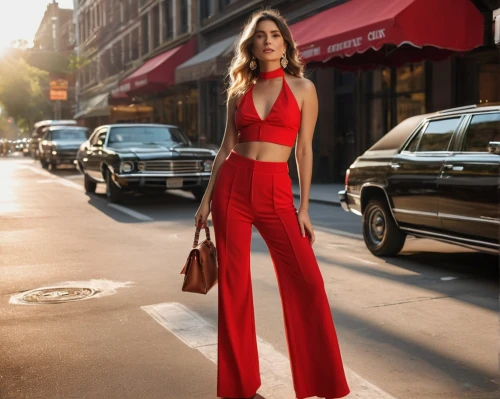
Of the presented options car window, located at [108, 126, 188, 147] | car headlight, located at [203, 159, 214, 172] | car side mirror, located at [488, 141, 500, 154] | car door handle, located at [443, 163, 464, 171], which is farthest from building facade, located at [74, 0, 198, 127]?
car side mirror, located at [488, 141, 500, 154]

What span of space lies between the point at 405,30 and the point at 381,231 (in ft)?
19.1

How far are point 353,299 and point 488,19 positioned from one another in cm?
935

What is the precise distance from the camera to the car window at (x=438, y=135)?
305 inches

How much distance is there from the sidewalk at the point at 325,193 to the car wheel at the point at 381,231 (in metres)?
6.27

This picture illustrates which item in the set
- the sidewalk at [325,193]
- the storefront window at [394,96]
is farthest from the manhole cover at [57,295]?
the storefront window at [394,96]

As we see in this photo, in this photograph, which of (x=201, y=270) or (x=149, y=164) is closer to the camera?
(x=201, y=270)

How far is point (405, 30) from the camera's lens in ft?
43.7

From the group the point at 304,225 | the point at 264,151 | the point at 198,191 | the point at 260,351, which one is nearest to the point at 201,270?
the point at 304,225

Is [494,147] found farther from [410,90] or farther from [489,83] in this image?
[410,90]

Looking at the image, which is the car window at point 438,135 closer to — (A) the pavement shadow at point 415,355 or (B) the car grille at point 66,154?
(A) the pavement shadow at point 415,355

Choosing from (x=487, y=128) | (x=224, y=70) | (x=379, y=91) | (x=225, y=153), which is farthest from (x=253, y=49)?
(x=224, y=70)

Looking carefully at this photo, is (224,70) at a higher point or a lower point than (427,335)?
higher

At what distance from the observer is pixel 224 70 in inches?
902

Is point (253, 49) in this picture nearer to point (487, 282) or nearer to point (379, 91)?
point (487, 282)
